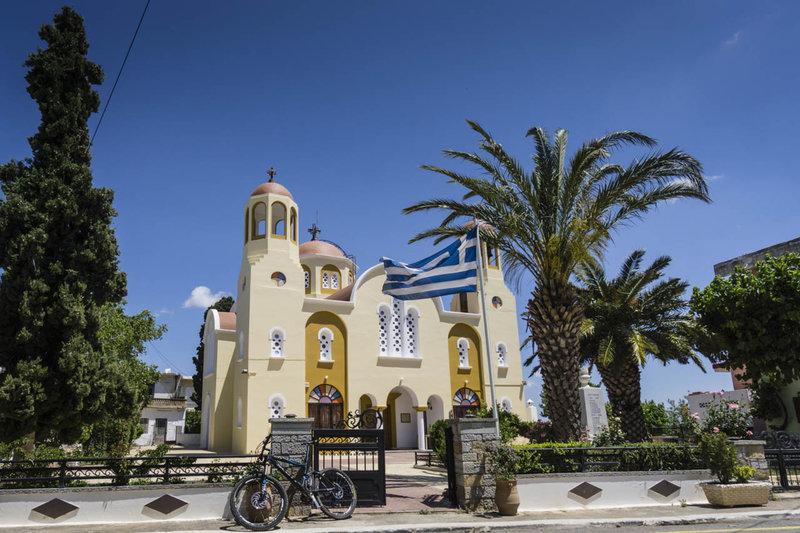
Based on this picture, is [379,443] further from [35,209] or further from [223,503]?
[35,209]

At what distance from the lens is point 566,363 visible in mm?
13125

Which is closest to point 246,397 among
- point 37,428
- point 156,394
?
point 37,428

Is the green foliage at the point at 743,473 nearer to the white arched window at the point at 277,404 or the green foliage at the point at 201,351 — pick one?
the white arched window at the point at 277,404

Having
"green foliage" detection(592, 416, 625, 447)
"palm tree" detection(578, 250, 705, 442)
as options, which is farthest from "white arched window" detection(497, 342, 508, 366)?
"green foliage" detection(592, 416, 625, 447)

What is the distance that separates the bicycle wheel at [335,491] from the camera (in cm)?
918

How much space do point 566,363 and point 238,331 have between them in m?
17.9

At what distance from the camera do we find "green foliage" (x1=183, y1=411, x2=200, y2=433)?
4312 centimetres

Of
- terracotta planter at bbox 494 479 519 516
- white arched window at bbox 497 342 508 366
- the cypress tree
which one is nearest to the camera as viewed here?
terracotta planter at bbox 494 479 519 516

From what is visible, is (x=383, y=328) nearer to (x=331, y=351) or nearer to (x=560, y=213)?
(x=331, y=351)

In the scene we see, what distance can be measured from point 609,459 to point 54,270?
1174cm

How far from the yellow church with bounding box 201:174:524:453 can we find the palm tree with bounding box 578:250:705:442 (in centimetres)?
833

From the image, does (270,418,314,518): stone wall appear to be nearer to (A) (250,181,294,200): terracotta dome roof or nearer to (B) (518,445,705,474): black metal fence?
(B) (518,445,705,474): black metal fence

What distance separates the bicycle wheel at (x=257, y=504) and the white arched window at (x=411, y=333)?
20.0 meters

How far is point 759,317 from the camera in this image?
56.1 ft
